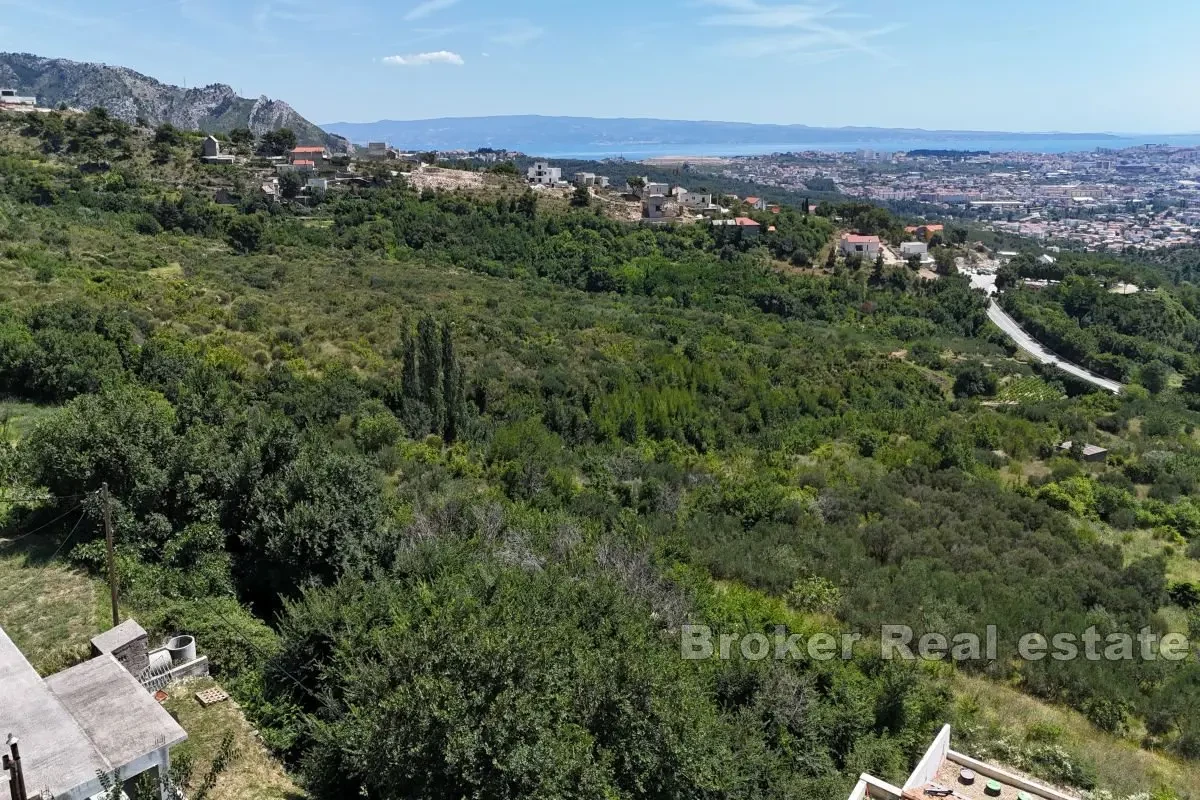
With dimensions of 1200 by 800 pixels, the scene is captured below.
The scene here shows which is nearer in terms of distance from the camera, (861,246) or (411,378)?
(411,378)

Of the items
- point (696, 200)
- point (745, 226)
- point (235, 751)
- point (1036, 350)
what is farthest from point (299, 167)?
point (235, 751)

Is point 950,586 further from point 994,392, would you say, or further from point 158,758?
point 994,392

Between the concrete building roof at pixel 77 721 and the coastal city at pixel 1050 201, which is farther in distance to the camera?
the coastal city at pixel 1050 201

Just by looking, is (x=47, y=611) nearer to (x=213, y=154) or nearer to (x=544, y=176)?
(x=213, y=154)

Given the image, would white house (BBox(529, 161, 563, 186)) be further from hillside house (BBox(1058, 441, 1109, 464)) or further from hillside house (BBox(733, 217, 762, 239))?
hillside house (BBox(1058, 441, 1109, 464))

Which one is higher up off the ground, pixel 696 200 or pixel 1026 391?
pixel 696 200

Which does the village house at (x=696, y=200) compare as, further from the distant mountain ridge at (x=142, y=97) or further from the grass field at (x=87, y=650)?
the distant mountain ridge at (x=142, y=97)

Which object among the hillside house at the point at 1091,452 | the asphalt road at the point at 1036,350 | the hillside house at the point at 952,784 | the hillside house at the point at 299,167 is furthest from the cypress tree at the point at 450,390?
the hillside house at the point at 299,167
